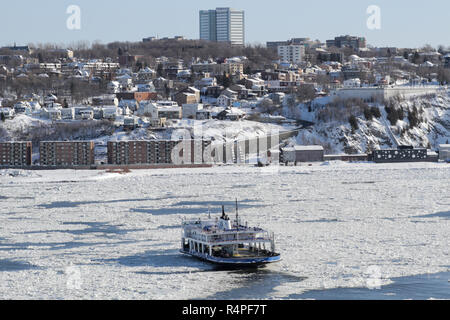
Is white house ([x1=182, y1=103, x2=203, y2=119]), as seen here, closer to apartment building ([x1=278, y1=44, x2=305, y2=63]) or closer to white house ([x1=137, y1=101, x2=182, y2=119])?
white house ([x1=137, y1=101, x2=182, y2=119])

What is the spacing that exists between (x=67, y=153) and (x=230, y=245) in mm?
39634

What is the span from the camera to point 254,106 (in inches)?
3457

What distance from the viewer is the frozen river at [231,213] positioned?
2173 cm

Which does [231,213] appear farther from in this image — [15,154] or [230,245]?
[15,154]

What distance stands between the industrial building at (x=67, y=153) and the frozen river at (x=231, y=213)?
12744 mm

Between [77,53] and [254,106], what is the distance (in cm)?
6322

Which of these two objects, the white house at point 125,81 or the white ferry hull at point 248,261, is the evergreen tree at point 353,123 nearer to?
the white house at point 125,81

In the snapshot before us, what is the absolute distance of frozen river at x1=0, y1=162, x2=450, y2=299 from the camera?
21.7 metres

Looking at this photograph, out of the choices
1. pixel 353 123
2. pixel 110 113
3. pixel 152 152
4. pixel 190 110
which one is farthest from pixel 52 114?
pixel 353 123

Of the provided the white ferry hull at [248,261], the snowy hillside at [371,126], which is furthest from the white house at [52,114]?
the white ferry hull at [248,261]

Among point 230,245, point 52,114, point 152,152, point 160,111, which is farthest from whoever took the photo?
point 160,111

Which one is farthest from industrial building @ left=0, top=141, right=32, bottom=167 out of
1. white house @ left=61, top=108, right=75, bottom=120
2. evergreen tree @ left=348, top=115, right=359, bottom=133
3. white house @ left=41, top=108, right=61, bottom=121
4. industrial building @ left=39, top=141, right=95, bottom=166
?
evergreen tree @ left=348, top=115, right=359, bottom=133

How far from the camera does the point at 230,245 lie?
2561cm
